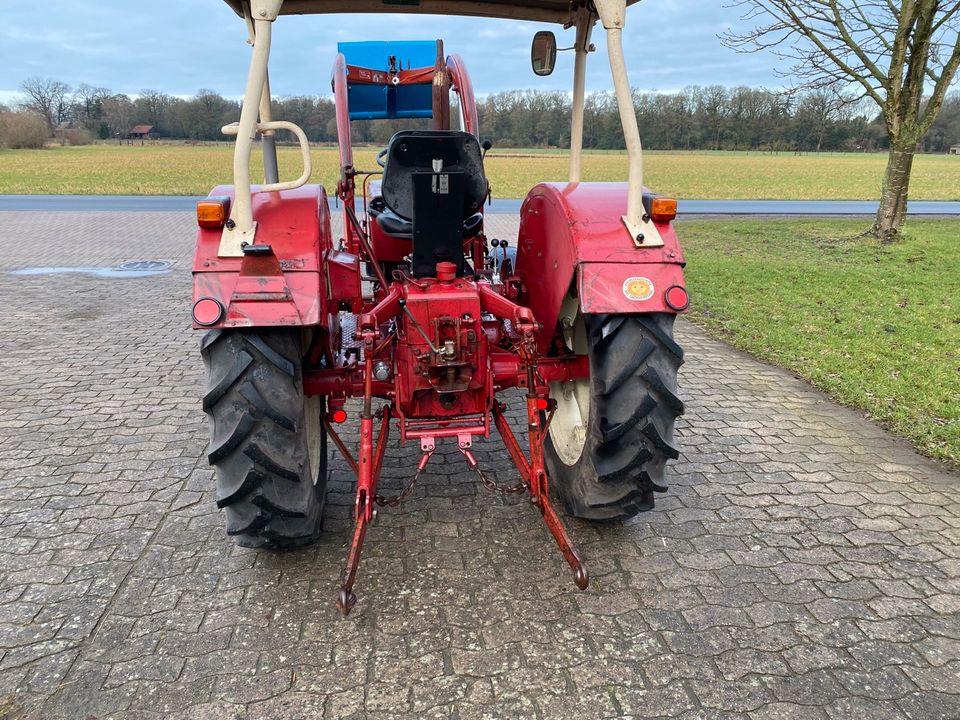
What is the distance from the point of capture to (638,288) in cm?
267

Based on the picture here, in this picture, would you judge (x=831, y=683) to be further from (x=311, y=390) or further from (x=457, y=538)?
(x=311, y=390)

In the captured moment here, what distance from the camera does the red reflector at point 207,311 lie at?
7.97 ft

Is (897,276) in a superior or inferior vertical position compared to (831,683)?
superior

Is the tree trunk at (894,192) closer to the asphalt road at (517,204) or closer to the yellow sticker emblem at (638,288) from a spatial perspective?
the asphalt road at (517,204)

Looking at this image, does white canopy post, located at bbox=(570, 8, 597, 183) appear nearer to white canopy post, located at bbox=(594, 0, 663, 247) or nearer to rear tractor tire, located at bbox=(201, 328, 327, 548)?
white canopy post, located at bbox=(594, 0, 663, 247)

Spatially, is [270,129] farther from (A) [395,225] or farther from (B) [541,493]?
(B) [541,493]

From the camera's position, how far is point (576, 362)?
313cm

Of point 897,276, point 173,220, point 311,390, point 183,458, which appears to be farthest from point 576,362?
point 173,220

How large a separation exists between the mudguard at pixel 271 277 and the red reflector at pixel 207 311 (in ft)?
0.05

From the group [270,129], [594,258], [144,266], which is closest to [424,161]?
[270,129]

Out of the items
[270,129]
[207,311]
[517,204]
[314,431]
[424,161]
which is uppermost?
[270,129]

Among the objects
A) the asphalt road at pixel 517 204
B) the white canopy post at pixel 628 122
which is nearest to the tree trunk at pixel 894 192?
the asphalt road at pixel 517 204

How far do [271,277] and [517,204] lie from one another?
19.6 m

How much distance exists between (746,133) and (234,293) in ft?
200
